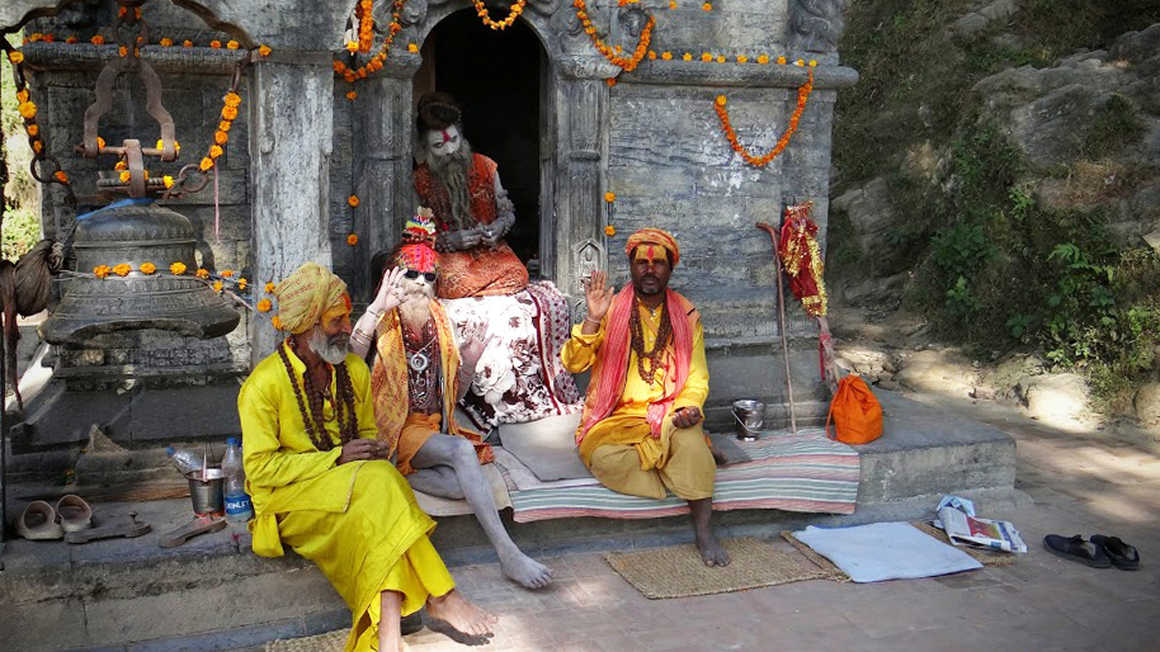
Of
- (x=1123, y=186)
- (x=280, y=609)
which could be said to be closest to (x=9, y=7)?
(x=280, y=609)

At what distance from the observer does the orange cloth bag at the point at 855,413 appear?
6.47 meters

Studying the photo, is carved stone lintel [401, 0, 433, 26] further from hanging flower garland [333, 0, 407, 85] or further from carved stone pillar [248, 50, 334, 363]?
carved stone pillar [248, 50, 334, 363]

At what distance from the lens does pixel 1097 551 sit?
5.71m

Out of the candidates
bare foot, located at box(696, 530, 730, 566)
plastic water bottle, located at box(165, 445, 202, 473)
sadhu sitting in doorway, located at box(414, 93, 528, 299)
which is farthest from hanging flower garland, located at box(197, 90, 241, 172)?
bare foot, located at box(696, 530, 730, 566)

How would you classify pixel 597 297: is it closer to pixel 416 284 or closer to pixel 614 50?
pixel 416 284

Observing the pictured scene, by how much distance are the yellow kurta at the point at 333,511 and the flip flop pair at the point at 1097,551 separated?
142 inches

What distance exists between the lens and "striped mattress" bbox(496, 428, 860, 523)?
5.47m

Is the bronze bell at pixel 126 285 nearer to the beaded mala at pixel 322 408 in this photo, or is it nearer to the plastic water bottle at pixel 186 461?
the beaded mala at pixel 322 408

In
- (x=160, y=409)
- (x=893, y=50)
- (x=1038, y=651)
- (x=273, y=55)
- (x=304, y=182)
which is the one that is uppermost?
(x=893, y=50)

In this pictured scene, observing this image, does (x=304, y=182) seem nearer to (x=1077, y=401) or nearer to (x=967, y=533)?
(x=967, y=533)

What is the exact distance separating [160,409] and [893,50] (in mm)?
12971

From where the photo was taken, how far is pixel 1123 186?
1089 centimetres

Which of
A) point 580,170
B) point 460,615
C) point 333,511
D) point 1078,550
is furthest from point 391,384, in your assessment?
point 1078,550

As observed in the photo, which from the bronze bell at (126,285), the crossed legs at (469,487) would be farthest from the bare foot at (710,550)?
the bronze bell at (126,285)
